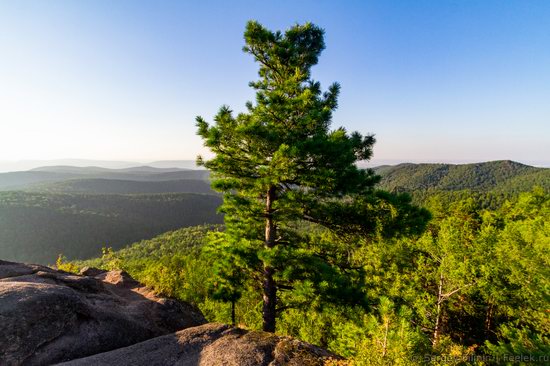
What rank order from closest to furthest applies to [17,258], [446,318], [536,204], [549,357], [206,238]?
1. [549,357]
2. [206,238]
3. [446,318]
4. [536,204]
5. [17,258]

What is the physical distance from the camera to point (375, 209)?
10.3 metres

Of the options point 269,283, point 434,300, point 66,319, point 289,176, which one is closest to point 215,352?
point 269,283

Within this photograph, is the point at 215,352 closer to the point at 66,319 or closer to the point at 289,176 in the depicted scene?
the point at 66,319

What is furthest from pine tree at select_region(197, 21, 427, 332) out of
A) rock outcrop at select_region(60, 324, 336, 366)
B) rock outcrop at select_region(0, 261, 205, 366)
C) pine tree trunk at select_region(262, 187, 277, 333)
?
rock outcrop at select_region(0, 261, 205, 366)

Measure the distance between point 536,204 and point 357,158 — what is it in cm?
5284

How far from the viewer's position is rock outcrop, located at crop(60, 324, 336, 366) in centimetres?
802

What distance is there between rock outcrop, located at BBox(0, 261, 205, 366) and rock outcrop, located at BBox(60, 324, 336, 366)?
46.8 inches

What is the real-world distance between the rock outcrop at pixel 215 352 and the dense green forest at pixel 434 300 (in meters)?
1.77

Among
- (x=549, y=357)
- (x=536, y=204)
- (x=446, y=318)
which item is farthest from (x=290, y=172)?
(x=536, y=204)

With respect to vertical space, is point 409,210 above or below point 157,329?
above

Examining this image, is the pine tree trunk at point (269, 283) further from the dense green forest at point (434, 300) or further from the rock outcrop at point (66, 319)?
the rock outcrop at point (66, 319)

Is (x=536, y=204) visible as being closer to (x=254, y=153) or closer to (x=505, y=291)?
(x=505, y=291)

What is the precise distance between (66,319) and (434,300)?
975 inches

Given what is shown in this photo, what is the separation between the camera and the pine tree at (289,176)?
9.76 meters
